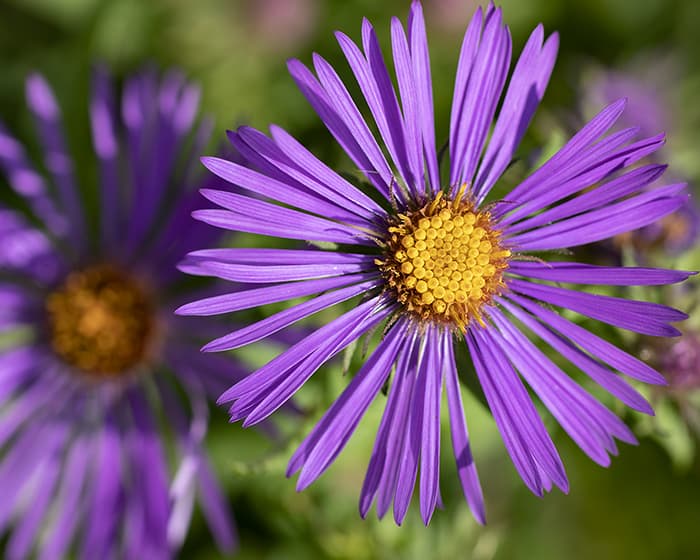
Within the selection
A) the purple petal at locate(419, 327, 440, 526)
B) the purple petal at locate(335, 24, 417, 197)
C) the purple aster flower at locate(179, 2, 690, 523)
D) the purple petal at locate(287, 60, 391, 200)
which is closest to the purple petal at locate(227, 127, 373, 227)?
the purple aster flower at locate(179, 2, 690, 523)

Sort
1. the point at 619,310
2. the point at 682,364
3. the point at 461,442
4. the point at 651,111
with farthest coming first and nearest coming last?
1. the point at 651,111
2. the point at 682,364
3. the point at 461,442
4. the point at 619,310

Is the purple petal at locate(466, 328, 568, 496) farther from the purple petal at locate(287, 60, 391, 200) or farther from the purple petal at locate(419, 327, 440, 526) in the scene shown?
the purple petal at locate(287, 60, 391, 200)

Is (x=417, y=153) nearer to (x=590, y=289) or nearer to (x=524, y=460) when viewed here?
(x=590, y=289)

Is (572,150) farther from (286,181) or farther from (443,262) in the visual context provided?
(286,181)

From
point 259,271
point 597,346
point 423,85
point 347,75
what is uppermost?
point 347,75

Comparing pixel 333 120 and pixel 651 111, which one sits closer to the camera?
pixel 333 120

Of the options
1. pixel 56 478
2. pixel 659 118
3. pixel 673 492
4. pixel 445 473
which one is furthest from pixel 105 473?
pixel 659 118

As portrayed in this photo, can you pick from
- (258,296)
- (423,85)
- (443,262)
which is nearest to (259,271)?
(258,296)
